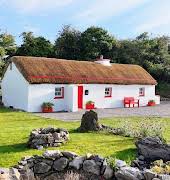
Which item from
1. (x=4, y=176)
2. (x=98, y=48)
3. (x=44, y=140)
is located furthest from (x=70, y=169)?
(x=98, y=48)

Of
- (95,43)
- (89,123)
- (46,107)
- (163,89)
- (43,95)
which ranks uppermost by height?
(95,43)

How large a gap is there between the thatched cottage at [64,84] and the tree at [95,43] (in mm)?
12725

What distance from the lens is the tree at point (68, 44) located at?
55500 millimetres

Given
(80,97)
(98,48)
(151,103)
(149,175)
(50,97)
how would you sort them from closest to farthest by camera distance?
(149,175) → (50,97) → (80,97) → (151,103) → (98,48)

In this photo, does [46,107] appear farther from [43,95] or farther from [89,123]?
[89,123]

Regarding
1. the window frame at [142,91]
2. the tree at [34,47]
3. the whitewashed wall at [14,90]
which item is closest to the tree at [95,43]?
the tree at [34,47]

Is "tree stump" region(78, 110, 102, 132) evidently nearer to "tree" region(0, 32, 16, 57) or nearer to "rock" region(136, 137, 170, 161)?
"rock" region(136, 137, 170, 161)

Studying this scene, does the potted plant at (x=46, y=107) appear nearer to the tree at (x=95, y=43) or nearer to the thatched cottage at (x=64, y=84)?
the thatched cottage at (x=64, y=84)

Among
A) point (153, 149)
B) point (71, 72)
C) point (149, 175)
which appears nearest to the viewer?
point (149, 175)

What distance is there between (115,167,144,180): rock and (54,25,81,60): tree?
147 ft

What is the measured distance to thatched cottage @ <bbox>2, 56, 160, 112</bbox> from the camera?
109ft

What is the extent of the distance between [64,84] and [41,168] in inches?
936

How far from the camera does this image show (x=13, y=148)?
1566 centimetres

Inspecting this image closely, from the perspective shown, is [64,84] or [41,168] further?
[64,84]
